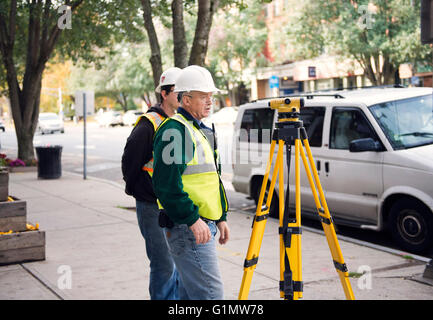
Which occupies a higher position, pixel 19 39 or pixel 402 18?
pixel 402 18

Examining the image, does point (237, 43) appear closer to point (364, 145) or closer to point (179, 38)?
point (179, 38)

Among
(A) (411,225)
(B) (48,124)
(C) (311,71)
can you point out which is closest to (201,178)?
(A) (411,225)

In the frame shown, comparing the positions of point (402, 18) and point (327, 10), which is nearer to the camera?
point (402, 18)

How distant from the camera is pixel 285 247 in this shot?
4117 millimetres

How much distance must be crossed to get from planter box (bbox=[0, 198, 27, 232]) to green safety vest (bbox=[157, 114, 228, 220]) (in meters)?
3.79

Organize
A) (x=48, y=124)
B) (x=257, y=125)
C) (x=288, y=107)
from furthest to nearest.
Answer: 1. (x=48, y=124)
2. (x=257, y=125)
3. (x=288, y=107)

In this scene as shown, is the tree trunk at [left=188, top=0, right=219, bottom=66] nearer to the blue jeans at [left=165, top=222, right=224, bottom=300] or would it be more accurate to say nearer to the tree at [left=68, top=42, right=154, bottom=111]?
the blue jeans at [left=165, top=222, right=224, bottom=300]

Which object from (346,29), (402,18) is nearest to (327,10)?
(346,29)

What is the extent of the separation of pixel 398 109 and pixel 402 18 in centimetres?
2115

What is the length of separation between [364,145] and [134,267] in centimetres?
316

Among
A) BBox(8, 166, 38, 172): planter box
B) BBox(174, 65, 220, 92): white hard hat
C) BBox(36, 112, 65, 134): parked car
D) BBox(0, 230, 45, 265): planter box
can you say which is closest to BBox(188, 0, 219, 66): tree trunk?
BBox(0, 230, 45, 265): planter box

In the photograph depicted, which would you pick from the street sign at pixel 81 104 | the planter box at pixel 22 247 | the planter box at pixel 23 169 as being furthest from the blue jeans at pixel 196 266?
the planter box at pixel 23 169

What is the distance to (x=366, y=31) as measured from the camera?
27.2 metres
